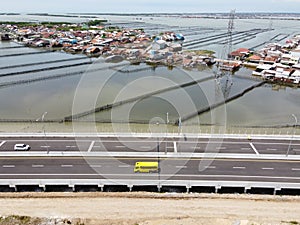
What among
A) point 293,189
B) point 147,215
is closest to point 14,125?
point 147,215

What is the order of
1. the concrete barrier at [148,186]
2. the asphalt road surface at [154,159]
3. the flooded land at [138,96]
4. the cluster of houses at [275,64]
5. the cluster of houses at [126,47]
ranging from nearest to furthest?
the concrete barrier at [148,186]
the asphalt road surface at [154,159]
the flooded land at [138,96]
the cluster of houses at [275,64]
the cluster of houses at [126,47]

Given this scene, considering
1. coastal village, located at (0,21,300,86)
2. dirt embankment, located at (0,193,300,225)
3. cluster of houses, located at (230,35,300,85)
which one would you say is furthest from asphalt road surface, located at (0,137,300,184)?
coastal village, located at (0,21,300,86)

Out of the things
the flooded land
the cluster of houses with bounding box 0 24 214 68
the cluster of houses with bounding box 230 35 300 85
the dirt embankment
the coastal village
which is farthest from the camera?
the cluster of houses with bounding box 0 24 214 68

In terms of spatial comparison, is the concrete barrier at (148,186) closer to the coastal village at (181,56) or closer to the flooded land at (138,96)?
the flooded land at (138,96)

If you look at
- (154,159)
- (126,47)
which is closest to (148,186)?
(154,159)

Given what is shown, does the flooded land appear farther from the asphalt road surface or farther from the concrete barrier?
the concrete barrier

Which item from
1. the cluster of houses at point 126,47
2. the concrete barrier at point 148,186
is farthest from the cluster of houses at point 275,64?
the concrete barrier at point 148,186

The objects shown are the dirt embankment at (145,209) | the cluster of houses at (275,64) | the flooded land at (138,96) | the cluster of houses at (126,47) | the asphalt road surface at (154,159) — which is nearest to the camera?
the dirt embankment at (145,209)

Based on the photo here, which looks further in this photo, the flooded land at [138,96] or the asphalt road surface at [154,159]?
the flooded land at [138,96]
